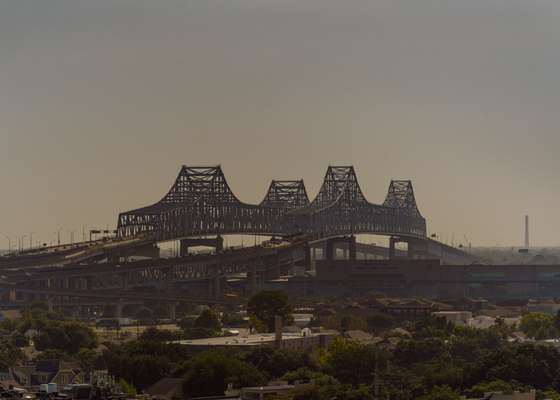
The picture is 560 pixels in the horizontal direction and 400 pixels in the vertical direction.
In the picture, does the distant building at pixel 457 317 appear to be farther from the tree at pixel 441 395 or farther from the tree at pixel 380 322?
the tree at pixel 441 395

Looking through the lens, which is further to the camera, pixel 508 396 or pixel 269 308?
pixel 269 308

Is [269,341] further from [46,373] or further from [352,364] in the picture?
[46,373]

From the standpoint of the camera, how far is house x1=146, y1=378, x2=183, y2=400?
86.2 meters

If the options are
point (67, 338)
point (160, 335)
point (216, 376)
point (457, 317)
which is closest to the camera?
point (216, 376)

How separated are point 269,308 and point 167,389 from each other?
59.1m

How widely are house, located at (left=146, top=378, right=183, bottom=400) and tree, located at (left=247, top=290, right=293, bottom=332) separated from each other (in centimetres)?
5405

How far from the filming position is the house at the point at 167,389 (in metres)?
86.2

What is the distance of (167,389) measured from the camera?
88.7 m

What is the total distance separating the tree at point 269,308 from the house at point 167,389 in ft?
177

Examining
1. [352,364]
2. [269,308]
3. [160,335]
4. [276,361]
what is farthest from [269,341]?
[269,308]

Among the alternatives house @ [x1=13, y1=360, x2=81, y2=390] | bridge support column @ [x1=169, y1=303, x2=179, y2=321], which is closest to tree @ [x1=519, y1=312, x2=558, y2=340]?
bridge support column @ [x1=169, y1=303, x2=179, y2=321]

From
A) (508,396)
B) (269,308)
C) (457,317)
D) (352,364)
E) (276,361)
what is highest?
(269,308)

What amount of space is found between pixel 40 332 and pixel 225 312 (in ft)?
122

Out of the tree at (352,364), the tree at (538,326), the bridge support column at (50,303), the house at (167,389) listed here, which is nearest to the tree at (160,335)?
the tree at (352,364)
